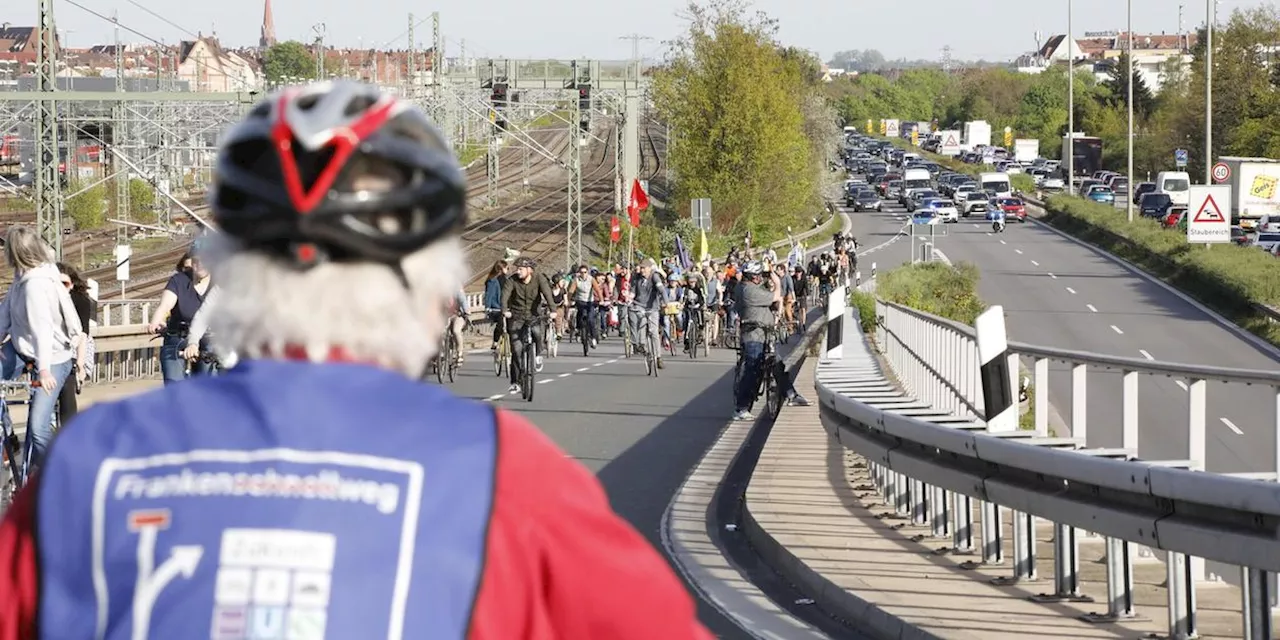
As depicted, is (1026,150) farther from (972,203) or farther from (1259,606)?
(1259,606)

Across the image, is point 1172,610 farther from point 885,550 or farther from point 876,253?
point 876,253

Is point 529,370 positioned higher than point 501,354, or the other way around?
point 529,370

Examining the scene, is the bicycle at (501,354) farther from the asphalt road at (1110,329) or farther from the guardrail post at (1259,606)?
the guardrail post at (1259,606)

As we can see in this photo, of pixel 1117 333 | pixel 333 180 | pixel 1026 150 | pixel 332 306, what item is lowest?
pixel 1117 333

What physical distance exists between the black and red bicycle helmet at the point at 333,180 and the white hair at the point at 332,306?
2cm

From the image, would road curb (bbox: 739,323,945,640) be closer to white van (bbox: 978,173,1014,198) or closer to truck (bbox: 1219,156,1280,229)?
truck (bbox: 1219,156,1280,229)

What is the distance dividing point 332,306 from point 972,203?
109 metres

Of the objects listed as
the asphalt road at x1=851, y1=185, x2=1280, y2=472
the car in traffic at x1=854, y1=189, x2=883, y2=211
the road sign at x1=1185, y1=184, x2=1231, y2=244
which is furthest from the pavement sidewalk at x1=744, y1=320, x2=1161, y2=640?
the car in traffic at x1=854, y1=189, x2=883, y2=211

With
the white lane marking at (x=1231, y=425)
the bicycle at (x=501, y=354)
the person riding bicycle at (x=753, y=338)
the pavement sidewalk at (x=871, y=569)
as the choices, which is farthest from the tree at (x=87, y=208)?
the white lane marking at (x=1231, y=425)

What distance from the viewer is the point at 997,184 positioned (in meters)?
113

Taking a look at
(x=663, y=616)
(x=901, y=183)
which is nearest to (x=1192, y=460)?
(x=663, y=616)

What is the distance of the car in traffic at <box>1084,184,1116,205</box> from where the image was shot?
4562 inches

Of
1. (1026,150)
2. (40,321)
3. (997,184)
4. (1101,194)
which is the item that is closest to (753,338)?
(40,321)

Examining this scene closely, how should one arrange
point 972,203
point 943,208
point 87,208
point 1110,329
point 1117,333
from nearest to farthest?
point 1117,333, point 1110,329, point 87,208, point 943,208, point 972,203
